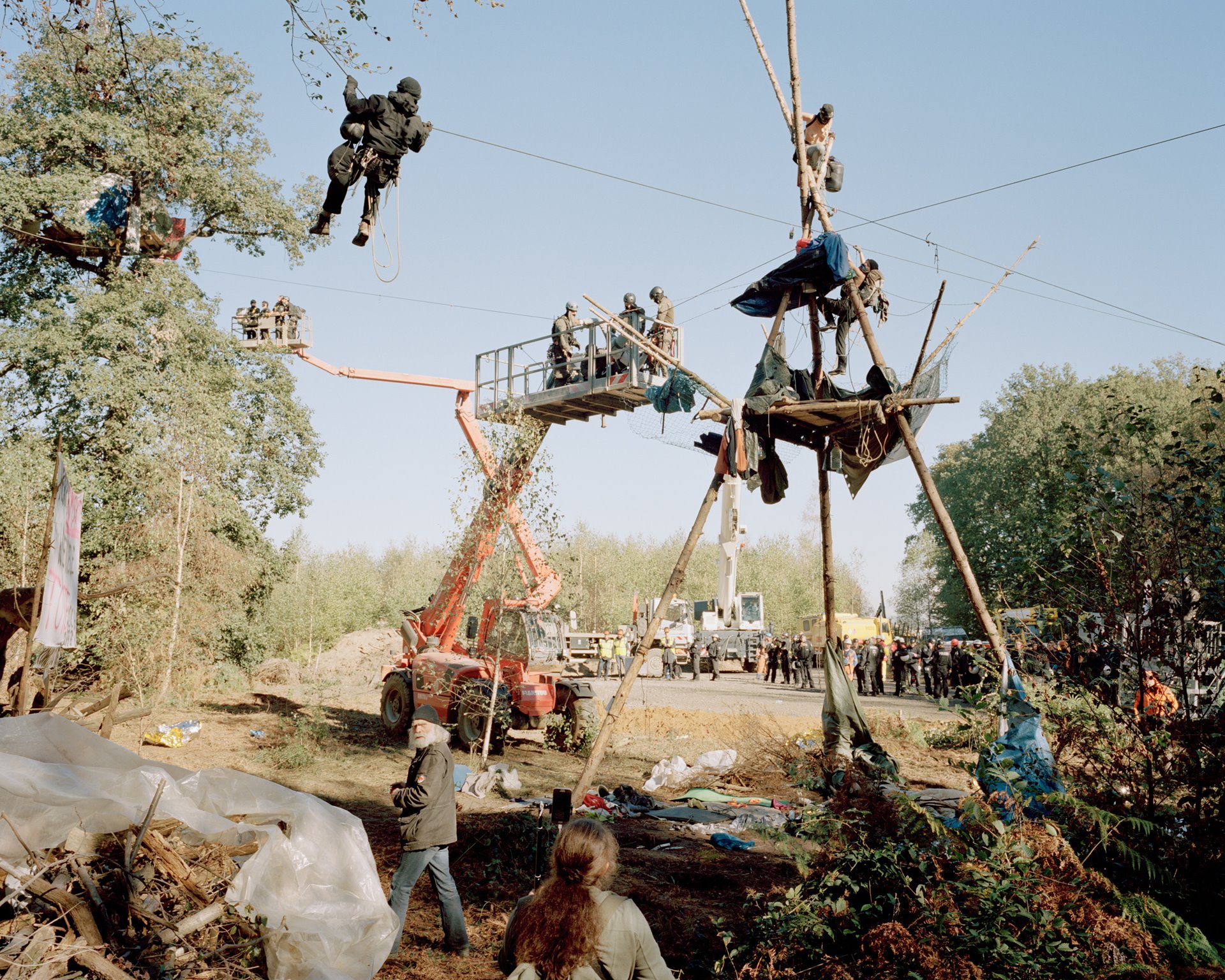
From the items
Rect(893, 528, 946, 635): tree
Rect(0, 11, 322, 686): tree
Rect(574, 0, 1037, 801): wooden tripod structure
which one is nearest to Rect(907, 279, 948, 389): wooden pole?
Rect(574, 0, 1037, 801): wooden tripod structure

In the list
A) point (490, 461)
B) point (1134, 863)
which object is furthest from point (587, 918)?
point (490, 461)

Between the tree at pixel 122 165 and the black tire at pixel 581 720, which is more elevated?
the tree at pixel 122 165

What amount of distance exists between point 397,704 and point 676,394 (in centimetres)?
965

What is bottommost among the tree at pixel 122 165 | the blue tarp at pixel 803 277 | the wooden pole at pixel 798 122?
the blue tarp at pixel 803 277

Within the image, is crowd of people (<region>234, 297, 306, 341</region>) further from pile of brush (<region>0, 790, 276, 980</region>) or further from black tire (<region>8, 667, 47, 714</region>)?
pile of brush (<region>0, 790, 276, 980</region>)

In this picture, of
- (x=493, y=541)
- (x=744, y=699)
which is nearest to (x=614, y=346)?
(x=493, y=541)

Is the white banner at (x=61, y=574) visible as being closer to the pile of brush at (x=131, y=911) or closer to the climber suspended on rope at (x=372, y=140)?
the pile of brush at (x=131, y=911)

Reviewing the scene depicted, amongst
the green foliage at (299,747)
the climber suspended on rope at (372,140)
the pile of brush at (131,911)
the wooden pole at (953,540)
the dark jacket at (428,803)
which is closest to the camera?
the pile of brush at (131,911)

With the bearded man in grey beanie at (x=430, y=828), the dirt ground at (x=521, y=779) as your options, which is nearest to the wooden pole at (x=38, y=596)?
the bearded man in grey beanie at (x=430, y=828)

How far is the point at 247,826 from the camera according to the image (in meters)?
4.61

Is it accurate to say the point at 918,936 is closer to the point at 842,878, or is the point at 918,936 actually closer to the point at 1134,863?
the point at 842,878

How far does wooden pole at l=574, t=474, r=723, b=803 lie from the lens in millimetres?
9047

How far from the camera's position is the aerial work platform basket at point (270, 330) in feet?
64.0

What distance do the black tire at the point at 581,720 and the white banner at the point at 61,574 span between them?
943cm
